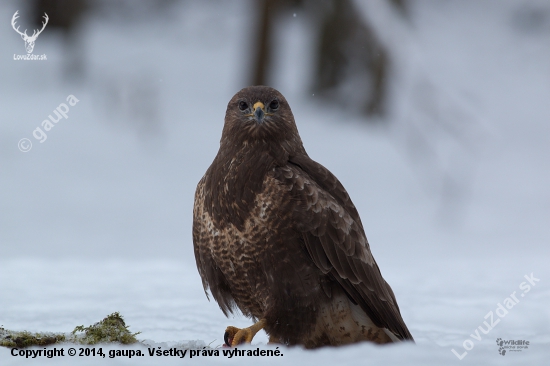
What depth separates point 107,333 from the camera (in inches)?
166

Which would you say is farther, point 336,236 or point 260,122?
point 260,122

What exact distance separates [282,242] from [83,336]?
1.31 m

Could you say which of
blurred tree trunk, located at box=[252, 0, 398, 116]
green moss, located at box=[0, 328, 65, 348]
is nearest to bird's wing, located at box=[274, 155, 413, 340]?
green moss, located at box=[0, 328, 65, 348]

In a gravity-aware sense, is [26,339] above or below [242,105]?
below

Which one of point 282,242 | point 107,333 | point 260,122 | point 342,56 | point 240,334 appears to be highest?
point 342,56

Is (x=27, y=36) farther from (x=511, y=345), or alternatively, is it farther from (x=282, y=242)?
(x=511, y=345)

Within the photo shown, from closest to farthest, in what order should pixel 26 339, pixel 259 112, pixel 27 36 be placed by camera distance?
pixel 26 339 < pixel 259 112 < pixel 27 36

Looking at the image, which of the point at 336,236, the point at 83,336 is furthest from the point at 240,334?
the point at 83,336

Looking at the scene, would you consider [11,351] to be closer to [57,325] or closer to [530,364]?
Result: [57,325]

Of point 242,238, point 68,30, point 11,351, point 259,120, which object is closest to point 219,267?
point 242,238

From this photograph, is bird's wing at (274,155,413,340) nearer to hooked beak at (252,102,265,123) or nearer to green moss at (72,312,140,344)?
hooked beak at (252,102,265,123)

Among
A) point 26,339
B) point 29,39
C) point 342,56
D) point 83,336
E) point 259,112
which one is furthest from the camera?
point 29,39

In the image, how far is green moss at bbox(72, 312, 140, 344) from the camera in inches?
163

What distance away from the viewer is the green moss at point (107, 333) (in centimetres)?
415
